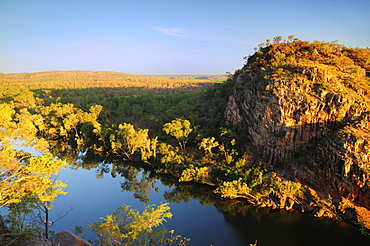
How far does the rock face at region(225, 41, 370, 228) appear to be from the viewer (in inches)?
1112

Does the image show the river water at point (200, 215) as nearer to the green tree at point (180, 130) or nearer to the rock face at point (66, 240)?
the rock face at point (66, 240)

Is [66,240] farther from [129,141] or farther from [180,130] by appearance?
[180,130]

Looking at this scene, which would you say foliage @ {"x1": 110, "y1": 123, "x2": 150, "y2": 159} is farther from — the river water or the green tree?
the river water

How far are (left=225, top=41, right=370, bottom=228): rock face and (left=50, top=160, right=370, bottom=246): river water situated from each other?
16.5 ft

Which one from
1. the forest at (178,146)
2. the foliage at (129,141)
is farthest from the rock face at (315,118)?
the foliage at (129,141)

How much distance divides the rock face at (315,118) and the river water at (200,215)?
5043 millimetres

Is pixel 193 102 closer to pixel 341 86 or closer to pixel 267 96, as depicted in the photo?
pixel 267 96

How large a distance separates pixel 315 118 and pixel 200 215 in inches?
844

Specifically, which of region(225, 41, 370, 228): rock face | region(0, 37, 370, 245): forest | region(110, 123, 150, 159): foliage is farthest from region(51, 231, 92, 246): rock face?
region(225, 41, 370, 228): rock face

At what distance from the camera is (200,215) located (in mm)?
30219

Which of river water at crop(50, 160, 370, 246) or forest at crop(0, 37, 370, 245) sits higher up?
forest at crop(0, 37, 370, 245)

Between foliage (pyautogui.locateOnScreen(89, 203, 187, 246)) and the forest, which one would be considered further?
the forest

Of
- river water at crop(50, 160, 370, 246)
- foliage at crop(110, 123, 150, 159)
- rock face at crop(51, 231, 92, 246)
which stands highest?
foliage at crop(110, 123, 150, 159)

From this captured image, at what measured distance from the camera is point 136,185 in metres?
39.1
